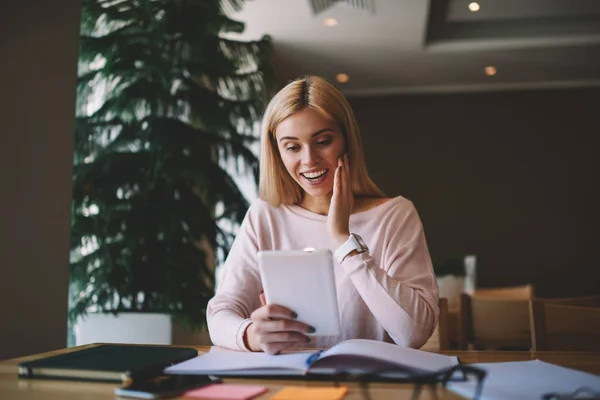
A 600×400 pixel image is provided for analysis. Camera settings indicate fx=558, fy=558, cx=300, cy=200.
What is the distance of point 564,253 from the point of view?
6379mm

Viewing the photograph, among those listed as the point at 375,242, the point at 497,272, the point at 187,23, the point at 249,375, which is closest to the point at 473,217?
the point at 497,272

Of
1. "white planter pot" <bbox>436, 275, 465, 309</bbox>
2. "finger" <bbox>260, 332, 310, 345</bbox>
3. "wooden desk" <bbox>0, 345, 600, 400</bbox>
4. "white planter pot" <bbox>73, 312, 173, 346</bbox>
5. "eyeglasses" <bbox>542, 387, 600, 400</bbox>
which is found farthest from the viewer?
"white planter pot" <bbox>436, 275, 465, 309</bbox>

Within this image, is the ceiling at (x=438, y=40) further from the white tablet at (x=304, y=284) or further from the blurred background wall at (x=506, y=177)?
the white tablet at (x=304, y=284)

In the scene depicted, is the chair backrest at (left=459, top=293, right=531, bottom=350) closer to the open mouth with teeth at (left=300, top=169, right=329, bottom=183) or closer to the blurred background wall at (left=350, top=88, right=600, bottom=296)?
the open mouth with teeth at (left=300, top=169, right=329, bottom=183)

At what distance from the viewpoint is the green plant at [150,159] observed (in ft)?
8.23

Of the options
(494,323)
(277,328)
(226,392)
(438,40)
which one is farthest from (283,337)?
(438,40)

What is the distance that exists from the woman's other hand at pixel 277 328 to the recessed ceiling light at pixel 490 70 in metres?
5.70

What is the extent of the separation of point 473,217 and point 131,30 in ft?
16.3

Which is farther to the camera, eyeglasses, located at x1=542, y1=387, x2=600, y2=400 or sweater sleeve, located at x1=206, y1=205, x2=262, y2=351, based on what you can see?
sweater sleeve, located at x1=206, y1=205, x2=262, y2=351

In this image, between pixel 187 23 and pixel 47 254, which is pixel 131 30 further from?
pixel 47 254

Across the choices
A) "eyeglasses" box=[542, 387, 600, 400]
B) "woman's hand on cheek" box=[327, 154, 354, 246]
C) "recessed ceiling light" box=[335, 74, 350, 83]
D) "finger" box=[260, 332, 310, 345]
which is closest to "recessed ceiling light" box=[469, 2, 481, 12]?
"recessed ceiling light" box=[335, 74, 350, 83]

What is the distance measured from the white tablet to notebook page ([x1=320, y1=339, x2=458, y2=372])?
0.17ft

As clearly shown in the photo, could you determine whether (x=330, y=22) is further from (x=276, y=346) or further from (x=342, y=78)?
(x=276, y=346)

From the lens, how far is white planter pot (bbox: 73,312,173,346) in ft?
8.16
